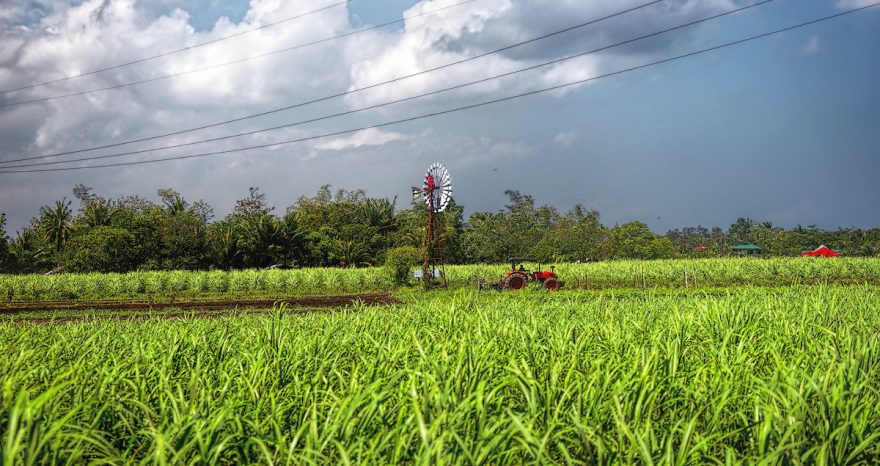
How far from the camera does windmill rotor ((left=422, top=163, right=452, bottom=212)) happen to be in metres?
28.7

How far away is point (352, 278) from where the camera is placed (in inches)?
1288

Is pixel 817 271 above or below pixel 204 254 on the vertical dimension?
below

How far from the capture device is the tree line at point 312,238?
41188mm

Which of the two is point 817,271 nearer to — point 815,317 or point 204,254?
point 815,317

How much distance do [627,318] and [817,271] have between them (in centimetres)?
2999

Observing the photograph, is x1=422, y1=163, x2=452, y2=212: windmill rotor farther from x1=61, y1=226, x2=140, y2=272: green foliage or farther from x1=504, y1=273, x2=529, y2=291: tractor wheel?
x1=61, y1=226, x2=140, y2=272: green foliage

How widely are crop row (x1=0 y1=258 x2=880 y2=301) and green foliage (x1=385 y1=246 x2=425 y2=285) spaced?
1.67 ft

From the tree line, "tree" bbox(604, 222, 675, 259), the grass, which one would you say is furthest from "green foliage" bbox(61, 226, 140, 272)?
"tree" bbox(604, 222, 675, 259)

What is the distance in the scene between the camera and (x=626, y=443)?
3582 millimetres

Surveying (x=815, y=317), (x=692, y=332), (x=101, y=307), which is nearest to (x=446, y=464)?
(x=692, y=332)

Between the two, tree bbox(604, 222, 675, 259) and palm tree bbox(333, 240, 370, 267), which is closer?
palm tree bbox(333, 240, 370, 267)

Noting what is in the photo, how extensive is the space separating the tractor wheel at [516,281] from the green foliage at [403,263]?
7.62m

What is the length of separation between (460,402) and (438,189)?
82.7 feet

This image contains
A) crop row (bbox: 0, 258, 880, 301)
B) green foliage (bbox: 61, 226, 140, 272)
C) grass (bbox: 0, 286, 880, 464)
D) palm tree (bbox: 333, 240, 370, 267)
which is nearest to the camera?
grass (bbox: 0, 286, 880, 464)
